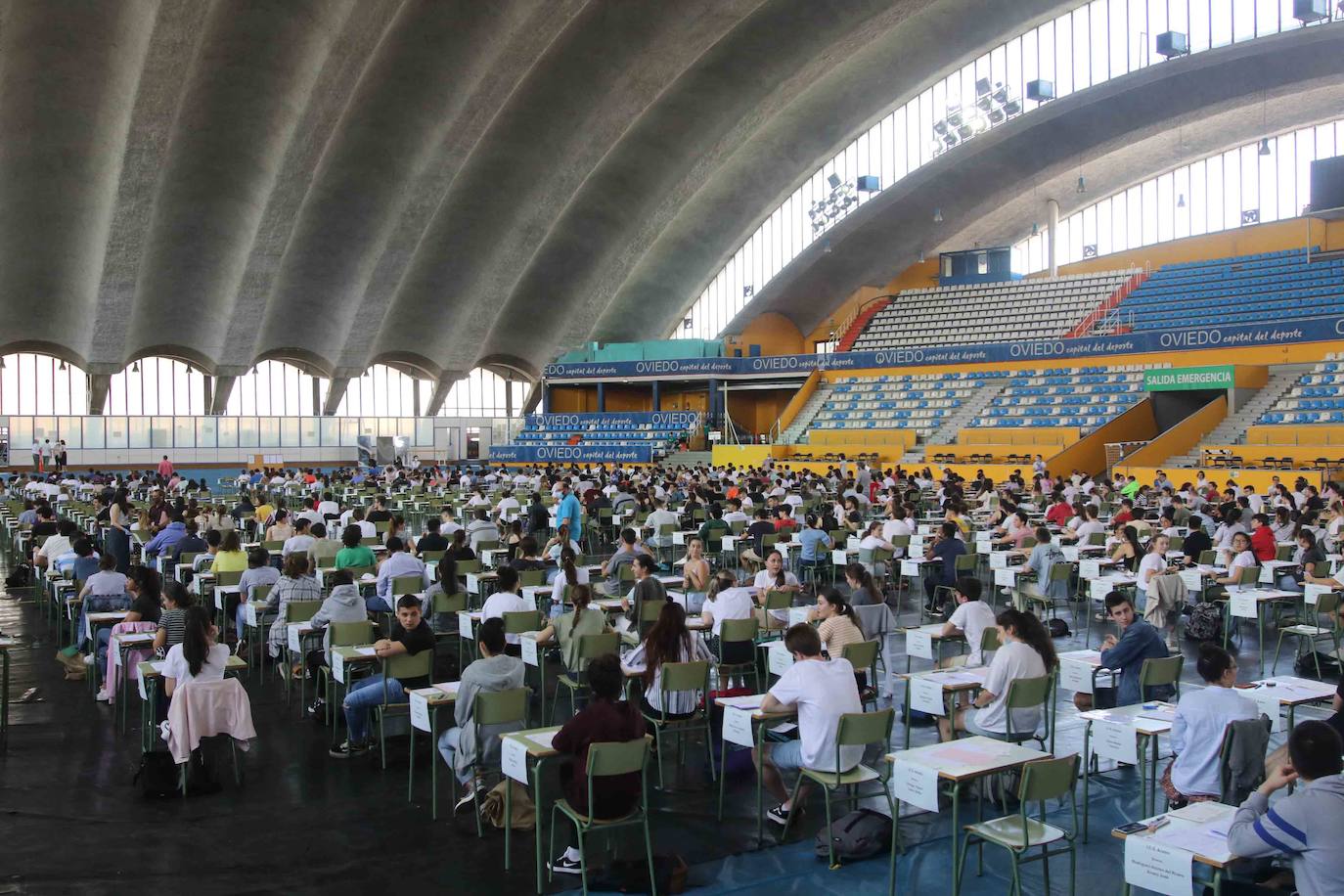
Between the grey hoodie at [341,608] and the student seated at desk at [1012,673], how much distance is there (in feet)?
15.7

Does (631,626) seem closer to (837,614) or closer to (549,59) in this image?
(837,614)

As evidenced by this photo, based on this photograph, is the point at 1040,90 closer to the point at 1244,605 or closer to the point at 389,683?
the point at 1244,605

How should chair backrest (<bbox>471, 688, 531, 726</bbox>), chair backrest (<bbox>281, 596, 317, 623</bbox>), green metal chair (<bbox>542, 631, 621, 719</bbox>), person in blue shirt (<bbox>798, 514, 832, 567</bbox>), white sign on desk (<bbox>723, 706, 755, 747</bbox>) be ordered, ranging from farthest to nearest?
person in blue shirt (<bbox>798, 514, 832, 567</bbox>) → chair backrest (<bbox>281, 596, 317, 623</bbox>) → green metal chair (<bbox>542, 631, 621, 719</bbox>) → white sign on desk (<bbox>723, 706, 755, 747</bbox>) → chair backrest (<bbox>471, 688, 531, 726</bbox>)

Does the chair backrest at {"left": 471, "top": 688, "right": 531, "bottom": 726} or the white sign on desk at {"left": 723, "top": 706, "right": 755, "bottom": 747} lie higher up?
the chair backrest at {"left": 471, "top": 688, "right": 531, "bottom": 726}

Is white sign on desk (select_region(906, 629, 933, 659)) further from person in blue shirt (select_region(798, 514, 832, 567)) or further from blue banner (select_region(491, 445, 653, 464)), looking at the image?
blue banner (select_region(491, 445, 653, 464))

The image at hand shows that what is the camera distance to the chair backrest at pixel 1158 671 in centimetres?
705

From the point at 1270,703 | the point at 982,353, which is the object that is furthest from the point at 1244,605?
the point at 982,353

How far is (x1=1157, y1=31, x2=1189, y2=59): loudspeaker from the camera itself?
1400 inches

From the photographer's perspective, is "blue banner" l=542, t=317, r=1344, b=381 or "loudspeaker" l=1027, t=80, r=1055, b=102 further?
"loudspeaker" l=1027, t=80, r=1055, b=102

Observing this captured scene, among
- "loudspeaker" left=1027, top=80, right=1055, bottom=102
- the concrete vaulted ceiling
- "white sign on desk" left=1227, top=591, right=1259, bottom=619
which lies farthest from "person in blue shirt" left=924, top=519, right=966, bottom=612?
"loudspeaker" left=1027, top=80, right=1055, bottom=102

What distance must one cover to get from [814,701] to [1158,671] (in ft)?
8.22

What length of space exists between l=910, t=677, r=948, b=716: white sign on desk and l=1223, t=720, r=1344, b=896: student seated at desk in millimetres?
2779

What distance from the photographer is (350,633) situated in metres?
8.40

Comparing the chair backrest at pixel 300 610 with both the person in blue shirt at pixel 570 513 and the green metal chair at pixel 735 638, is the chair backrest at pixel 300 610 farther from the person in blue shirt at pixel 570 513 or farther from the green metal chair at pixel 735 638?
the person in blue shirt at pixel 570 513
